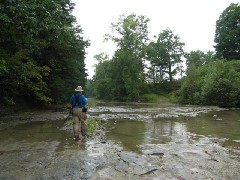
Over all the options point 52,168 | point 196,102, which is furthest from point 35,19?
point 196,102

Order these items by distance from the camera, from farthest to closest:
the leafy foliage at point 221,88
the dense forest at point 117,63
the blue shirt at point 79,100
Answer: the leafy foliage at point 221,88 < the dense forest at point 117,63 < the blue shirt at point 79,100

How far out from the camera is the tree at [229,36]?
5716 cm

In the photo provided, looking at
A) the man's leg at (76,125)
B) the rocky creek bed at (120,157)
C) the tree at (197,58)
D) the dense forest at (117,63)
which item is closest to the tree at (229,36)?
the dense forest at (117,63)

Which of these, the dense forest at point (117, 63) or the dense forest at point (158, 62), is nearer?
the dense forest at point (117, 63)

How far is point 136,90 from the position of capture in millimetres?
61906

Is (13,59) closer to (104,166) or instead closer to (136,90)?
(104,166)

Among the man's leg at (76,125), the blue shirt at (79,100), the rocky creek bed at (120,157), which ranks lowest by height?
the rocky creek bed at (120,157)

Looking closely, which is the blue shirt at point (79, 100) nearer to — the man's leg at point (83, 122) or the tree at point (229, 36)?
the man's leg at point (83, 122)

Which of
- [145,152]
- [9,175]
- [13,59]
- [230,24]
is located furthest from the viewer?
[230,24]

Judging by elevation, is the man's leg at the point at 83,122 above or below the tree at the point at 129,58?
below

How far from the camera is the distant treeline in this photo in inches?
423

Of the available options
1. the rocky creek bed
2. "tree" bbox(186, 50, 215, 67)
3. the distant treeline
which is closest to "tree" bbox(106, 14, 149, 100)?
"tree" bbox(186, 50, 215, 67)

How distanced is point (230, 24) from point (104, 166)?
193 ft

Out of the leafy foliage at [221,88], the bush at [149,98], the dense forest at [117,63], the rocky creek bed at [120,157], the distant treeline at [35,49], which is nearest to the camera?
the rocky creek bed at [120,157]
